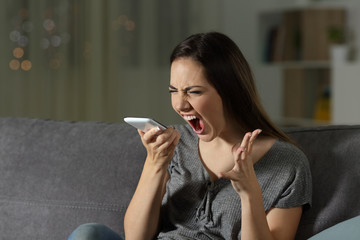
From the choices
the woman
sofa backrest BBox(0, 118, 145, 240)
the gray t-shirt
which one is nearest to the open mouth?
the woman

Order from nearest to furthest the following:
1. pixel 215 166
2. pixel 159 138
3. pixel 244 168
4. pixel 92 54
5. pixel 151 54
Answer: pixel 244 168 → pixel 159 138 → pixel 215 166 → pixel 92 54 → pixel 151 54

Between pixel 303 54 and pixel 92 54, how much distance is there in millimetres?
1754

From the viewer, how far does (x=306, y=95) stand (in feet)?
16.1

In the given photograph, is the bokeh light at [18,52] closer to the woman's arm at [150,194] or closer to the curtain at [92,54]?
the curtain at [92,54]

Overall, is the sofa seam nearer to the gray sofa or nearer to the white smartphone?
the gray sofa

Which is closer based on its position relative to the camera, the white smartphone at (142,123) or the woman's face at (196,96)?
the white smartphone at (142,123)

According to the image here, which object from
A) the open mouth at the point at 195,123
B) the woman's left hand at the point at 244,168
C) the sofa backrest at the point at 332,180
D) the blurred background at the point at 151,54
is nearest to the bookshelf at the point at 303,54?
the blurred background at the point at 151,54

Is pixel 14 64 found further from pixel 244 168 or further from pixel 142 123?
pixel 244 168

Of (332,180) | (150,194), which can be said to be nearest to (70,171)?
(150,194)

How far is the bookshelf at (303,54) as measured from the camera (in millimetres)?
4660

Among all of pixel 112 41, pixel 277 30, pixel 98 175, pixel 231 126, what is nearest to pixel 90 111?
pixel 112 41

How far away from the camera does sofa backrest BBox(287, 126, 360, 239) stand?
1.49 meters

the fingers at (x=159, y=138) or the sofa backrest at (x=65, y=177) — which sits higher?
the fingers at (x=159, y=138)

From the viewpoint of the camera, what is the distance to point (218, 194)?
1.45 metres
